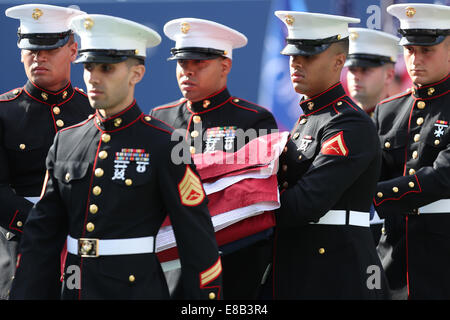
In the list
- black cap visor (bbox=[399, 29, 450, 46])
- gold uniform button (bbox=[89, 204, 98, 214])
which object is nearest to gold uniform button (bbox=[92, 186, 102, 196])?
gold uniform button (bbox=[89, 204, 98, 214])

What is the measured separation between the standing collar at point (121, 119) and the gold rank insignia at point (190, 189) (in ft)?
1.11

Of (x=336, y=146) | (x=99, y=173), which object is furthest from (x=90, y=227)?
(x=336, y=146)

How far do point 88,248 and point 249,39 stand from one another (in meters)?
4.41

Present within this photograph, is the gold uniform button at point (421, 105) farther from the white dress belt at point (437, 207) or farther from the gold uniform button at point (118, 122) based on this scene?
the gold uniform button at point (118, 122)

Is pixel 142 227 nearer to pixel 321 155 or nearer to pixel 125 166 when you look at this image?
pixel 125 166

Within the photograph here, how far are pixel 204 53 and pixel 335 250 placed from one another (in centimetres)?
141

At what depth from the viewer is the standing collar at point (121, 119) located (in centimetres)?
341

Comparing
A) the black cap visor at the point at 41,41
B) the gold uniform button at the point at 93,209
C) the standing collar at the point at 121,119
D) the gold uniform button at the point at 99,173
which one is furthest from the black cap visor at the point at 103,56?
the black cap visor at the point at 41,41

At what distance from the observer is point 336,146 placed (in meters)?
3.92

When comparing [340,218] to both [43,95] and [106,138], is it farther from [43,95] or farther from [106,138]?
[43,95]

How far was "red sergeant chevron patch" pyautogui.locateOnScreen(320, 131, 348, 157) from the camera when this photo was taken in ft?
12.8

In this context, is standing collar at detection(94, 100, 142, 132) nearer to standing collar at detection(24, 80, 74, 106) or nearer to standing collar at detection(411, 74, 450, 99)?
standing collar at detection(24, 80, 74, 106)

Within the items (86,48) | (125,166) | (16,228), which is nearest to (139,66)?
(86,48)

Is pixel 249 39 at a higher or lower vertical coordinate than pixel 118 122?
lower
